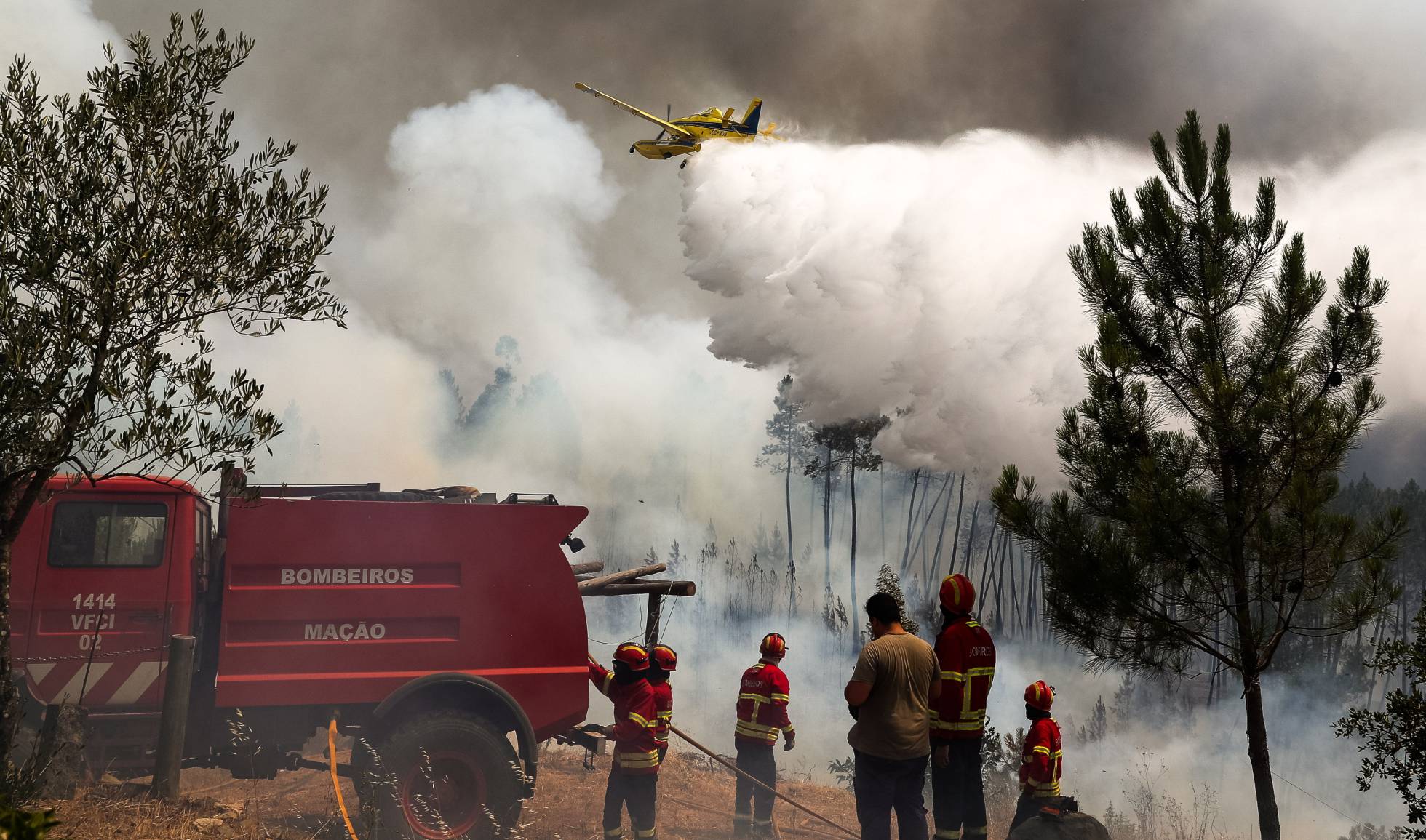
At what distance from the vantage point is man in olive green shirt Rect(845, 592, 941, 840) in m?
6.68

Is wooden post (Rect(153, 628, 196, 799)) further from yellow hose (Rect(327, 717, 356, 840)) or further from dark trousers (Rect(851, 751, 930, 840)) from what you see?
dark trousers (Rect(851, 751, 930, 840))

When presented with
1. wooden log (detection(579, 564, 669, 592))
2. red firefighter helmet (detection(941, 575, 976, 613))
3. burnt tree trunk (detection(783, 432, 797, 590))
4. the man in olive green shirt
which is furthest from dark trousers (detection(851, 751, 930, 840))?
burnt tree trunk (detection(783, 432, 797, 590))

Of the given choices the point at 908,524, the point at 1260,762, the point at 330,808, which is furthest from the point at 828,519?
the point at 330,808

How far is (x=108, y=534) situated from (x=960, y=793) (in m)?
6.98

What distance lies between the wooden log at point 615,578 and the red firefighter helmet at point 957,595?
9.99ft

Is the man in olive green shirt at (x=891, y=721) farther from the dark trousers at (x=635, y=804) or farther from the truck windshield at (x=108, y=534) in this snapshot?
the truck windshield at (x=108, y=534)

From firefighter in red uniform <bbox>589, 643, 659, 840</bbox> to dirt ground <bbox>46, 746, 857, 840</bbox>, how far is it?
736mm

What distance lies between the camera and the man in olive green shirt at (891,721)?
6.68 m

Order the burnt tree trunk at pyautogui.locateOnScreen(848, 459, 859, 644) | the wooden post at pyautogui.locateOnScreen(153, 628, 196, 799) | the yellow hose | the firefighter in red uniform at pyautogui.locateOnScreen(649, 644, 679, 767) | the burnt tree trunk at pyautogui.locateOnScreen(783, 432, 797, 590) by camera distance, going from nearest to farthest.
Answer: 1. the wooden post at pyautogui.locateOnScreen(153, 628, 196, 799)
2. the yellow hose
3. the firefighter in red uniform at pyautogui.locateOnScreen(649, 644, 679, 767)
4. the burnt tree trunk at pyautogui.locateOnScreen(848, 459, 859, 644)
5. the burnt tree trunk at pyautogui.locateOnScreen(783, 432, 797, 590)

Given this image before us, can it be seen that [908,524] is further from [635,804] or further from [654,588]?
[635,804]

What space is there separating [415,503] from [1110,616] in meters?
6.17

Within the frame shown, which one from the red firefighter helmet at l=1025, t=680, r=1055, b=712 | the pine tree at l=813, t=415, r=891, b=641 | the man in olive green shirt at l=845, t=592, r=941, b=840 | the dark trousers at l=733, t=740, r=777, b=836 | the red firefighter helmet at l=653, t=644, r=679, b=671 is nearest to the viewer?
the man in olive green shirt at l=845, t=592, r=941, b=840

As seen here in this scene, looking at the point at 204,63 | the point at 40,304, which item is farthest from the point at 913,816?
the point at 204,63

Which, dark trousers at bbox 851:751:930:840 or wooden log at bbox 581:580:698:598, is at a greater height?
wooden log at bbox 581:580:698:598
